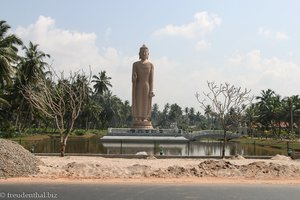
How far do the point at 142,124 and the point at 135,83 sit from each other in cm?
535

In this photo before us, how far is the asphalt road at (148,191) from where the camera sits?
12727 mm

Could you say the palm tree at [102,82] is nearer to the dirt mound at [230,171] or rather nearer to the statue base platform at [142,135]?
the statue base platform at [142,135]

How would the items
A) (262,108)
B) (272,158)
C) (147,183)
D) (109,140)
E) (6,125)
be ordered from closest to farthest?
(147,183) < (272,158) < (109,140) < (6,125) < (262,108)

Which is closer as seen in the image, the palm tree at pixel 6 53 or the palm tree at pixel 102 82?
the palm tree at pixel 6 53

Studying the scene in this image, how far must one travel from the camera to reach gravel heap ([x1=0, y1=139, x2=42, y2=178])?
16891mm

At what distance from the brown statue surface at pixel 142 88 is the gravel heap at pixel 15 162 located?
31.8m

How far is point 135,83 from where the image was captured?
5072 centimetres

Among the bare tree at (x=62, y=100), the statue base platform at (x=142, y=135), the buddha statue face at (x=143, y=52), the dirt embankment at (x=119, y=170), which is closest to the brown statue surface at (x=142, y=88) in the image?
the buddha statue face at (x=143, y=52)

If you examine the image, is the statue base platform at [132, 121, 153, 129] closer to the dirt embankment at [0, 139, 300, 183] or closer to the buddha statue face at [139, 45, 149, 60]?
the buddha statue face at [139, 45, 149, 60]

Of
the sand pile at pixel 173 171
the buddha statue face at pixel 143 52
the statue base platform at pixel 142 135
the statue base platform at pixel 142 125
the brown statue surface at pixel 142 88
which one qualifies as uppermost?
the buddha statue face at pixel 143 52

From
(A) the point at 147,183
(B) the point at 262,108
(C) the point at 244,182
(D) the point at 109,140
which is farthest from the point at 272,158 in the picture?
(B) the point at 262,108

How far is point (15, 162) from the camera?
17.5 metres

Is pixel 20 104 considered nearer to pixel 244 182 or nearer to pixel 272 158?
pixel 272 158

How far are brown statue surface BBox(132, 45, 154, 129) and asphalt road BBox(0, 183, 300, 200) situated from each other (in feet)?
114
